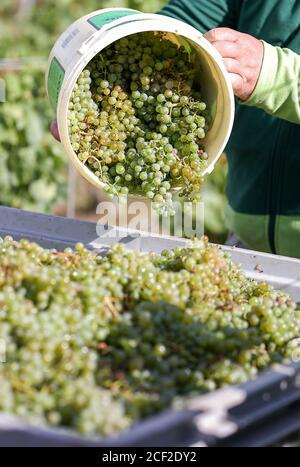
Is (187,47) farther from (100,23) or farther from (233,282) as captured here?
(233,282)

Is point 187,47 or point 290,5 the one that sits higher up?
point 290,5

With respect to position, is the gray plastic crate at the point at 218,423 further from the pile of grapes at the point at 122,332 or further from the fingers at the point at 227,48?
the fingers at the point at 227,48

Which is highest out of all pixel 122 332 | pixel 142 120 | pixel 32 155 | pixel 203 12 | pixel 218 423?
pixel 32 155

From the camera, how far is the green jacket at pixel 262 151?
2408 mm

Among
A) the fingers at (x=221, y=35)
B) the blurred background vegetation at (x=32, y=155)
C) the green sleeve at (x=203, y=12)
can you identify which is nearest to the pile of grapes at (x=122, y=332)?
the fingers at (x=221, y=35)

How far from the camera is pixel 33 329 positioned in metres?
1.22

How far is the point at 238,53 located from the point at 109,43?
0.34m

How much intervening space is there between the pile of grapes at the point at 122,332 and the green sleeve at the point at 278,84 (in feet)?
1.76

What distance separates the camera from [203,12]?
101 inches

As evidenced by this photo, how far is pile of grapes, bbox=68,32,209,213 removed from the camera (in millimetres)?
1944

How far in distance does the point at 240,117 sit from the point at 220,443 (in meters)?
1.57

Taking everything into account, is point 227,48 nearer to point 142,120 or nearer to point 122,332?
point 142,120

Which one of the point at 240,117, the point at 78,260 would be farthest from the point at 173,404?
the point at 240,117

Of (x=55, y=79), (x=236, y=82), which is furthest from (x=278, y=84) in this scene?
(x=55, y=79)
